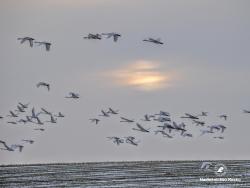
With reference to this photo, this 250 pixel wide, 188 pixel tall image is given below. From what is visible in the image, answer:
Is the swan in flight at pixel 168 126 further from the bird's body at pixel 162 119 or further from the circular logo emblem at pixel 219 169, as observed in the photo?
the circular logo emblem at pixel 219 169

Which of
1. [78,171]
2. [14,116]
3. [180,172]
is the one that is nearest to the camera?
[14,116]

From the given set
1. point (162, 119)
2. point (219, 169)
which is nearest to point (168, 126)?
point (162, 119)

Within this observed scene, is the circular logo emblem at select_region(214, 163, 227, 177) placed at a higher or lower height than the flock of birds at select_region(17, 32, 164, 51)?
lower

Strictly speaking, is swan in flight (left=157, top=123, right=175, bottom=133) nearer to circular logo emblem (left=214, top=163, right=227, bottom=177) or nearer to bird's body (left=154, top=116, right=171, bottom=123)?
bird's body (left=154, top=116, right=171, bottom=123)

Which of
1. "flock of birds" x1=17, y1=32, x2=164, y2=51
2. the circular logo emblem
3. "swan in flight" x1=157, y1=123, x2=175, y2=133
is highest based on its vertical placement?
"flock of birds" x1=17, y1=32, x2=164, y2=51

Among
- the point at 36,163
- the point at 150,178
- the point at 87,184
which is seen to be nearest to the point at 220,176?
the point at 150,178

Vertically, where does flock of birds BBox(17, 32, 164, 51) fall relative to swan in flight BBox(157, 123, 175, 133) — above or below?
above

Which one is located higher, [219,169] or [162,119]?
[162,119]

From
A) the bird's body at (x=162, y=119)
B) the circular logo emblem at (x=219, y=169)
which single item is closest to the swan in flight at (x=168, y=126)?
the bird's body at (x=162, y=119)

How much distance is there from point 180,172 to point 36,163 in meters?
1.97

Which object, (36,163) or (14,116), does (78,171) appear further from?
(14,116)

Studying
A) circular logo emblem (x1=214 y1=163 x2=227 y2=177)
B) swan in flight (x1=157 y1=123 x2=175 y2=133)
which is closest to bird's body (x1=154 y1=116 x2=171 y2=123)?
swan in flight (x1=157 y1=123 x2=175 y2=133)

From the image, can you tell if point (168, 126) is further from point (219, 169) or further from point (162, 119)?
point (219, 169)

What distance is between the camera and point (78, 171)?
7828mm
